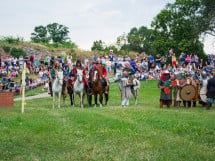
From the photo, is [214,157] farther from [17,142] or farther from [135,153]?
[17,142]

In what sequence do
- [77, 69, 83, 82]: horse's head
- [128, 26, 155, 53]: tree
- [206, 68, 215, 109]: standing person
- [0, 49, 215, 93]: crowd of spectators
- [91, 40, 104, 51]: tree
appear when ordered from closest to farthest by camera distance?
[206, 68, 215, 109]: standing person → [77, 69, 83, 82]: horse's head → [0, 49, 215, 93]: crowd of spectators → [91, 40, 104, 51]: tree → [128, 26, 155, 53]: tree

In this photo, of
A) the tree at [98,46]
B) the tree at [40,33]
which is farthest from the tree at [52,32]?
the tree at [98,46]

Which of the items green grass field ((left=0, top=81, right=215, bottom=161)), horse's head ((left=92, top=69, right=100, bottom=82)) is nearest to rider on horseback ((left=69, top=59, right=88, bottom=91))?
horse's head ((left=92, top=69, right=100, bottom=82))

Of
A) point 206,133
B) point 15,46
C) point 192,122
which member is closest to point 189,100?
point 192,122

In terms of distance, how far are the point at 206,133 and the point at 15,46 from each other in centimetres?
5195

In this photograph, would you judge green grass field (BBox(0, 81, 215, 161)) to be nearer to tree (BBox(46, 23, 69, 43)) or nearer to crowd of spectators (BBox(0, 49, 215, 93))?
crowd of spectators (BBox(0, 49, 215, 93))

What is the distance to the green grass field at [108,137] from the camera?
12.6m

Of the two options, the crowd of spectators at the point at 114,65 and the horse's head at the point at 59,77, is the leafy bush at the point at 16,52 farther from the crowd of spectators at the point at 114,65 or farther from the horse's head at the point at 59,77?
the horse's head at the point at 59,77

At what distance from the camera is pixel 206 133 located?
1658cm

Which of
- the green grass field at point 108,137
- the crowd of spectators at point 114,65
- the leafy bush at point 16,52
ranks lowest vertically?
the green grass field at point 108,137

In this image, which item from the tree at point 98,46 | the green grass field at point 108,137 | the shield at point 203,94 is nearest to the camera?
the green grass field at point 108,137

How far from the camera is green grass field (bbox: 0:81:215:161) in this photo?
1255cm

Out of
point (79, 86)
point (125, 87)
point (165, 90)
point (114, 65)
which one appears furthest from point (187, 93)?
point (114, 65)

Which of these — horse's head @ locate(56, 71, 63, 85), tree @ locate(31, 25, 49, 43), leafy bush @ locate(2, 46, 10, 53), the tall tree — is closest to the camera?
horse's head @ locate(56, 71, 63, 85)
